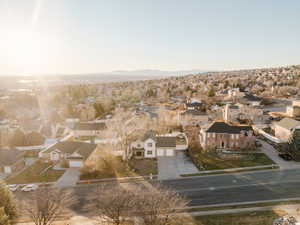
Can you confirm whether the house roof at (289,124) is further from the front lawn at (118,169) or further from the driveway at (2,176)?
the driveway at (2,176)

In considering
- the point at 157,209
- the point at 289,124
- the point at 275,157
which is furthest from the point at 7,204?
the point at 289,124

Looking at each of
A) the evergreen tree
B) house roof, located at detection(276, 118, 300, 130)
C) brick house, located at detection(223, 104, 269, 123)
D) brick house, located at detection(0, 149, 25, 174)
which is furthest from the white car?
brick house, located at detection(223, 104, 269, 123)

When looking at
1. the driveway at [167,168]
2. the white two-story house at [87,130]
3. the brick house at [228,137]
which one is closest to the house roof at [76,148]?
the driveway at [167,168]

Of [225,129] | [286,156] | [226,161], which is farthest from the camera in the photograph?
[225,129]

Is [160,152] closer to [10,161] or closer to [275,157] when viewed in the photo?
[275,157]

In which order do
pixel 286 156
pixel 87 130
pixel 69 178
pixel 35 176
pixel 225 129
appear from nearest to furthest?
pixel 69 178, pixel 35 176, pixel 286 156, pixel 225 129, pixel 87 130

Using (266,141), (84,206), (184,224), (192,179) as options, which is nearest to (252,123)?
(266,141)

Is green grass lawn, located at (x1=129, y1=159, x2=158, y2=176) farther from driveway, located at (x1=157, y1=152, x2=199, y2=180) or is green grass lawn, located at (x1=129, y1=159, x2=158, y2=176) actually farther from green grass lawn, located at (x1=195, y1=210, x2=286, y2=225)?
green grass lawn, located at (x1=195, y1=210, x2=286, y2=225)
